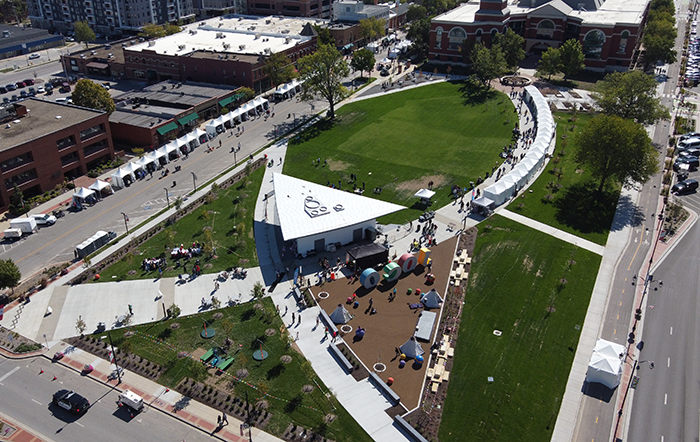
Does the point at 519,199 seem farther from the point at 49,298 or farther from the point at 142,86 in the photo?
the point at 142,86

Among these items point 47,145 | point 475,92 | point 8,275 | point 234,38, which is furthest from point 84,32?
point 8,275

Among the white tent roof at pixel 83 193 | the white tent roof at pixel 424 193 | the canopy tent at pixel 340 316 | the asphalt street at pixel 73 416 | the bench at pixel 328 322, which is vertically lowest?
the asphalt street at pixel 73 416

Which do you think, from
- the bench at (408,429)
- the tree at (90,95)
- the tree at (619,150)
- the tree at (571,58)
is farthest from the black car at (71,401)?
the tree at (571,58)

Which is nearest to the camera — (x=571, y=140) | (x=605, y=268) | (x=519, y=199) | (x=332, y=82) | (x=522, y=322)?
(x=522, y=322)

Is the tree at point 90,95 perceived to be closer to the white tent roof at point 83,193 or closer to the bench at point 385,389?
the white tent roof at point 83,193

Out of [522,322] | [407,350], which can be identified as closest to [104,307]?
[407,350]

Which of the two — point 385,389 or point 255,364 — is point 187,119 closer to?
point 255,364
